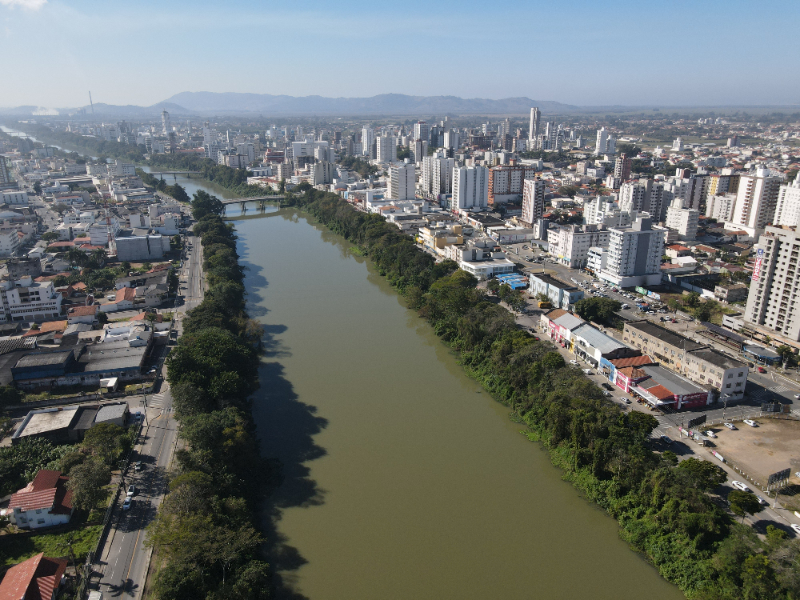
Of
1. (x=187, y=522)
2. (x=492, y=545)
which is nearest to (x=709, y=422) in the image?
(x=492, y=545)

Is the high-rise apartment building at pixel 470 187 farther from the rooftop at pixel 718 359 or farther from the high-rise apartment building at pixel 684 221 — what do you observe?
the rooftop at pixel 718 359

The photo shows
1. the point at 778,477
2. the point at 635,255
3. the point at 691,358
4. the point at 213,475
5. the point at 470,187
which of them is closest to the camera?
the point at 213,475

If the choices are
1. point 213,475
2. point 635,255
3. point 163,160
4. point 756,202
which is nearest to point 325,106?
point 163,160

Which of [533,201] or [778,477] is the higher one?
[533,201]

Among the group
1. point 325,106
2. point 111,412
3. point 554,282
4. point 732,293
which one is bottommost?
point 111,412

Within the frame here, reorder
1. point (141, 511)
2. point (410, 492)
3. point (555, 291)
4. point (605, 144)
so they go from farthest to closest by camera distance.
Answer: point (605, 144) → point (555, 291) → point (410, 492) → point (141, 511)

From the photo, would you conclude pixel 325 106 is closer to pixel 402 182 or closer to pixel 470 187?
pixel 402 182

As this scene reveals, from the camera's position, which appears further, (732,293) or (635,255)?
(635,255)
